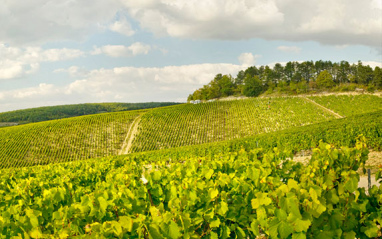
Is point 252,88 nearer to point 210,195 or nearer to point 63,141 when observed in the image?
point 63,141

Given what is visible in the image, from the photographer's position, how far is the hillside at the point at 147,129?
46.3 meters

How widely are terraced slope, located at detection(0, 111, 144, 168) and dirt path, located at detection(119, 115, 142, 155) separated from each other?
0.74m

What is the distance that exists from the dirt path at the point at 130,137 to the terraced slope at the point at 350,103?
40839 mm

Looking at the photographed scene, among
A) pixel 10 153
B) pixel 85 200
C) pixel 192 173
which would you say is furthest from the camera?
pixel 10 153

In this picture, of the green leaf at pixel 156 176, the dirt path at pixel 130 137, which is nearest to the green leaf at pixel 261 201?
the green leaf at pixel 156 176

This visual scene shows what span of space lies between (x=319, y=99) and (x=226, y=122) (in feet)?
94.5

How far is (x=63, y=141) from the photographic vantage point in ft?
163

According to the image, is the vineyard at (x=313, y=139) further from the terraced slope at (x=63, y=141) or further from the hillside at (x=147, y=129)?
the terraced slope at (x=63, y=141)

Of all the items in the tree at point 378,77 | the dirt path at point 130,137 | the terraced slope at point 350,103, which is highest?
the tree at point 378,77

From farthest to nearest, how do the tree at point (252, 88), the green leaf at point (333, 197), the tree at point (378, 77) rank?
the tree at point (252, 88), the tree at point (378, 77), the green leaf at point (333, 197)

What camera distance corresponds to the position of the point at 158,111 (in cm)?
6212

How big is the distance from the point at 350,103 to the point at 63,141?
60.6 metres

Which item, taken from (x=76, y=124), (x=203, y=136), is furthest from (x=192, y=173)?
(x=76, y=124)

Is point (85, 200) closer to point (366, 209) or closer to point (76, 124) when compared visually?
point (366, 209)
